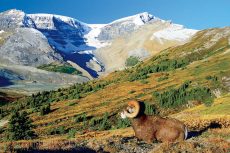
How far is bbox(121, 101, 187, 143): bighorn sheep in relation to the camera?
99.1ft

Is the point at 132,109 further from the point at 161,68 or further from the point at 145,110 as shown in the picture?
the point at 161,68

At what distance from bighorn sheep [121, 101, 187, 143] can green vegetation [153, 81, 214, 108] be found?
75.5 meters

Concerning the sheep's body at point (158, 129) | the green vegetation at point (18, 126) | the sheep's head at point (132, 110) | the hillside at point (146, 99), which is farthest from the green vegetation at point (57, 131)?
the sheep's head at point (132, 110)

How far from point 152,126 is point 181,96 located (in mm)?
83648

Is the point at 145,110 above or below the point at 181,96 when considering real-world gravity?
below

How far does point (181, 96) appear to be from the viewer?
4446 inches

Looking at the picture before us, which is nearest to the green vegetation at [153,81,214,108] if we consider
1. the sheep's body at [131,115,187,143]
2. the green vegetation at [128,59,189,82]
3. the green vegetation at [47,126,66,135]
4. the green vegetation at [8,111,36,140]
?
the green vegetation at [47,126,66,135]

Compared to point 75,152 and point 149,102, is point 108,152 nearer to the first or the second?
point 75,152

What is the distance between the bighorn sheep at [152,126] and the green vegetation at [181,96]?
75.5m

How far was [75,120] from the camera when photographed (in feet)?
372

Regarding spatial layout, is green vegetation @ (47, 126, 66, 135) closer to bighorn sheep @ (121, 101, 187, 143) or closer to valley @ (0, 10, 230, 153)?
valley @ (0, 10, 230, 153)

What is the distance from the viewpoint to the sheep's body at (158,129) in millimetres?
30344

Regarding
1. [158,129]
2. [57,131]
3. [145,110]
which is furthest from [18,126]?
[158,129]

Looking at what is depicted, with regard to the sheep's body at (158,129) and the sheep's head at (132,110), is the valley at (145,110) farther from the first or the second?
the sheep's head at (132,110)
